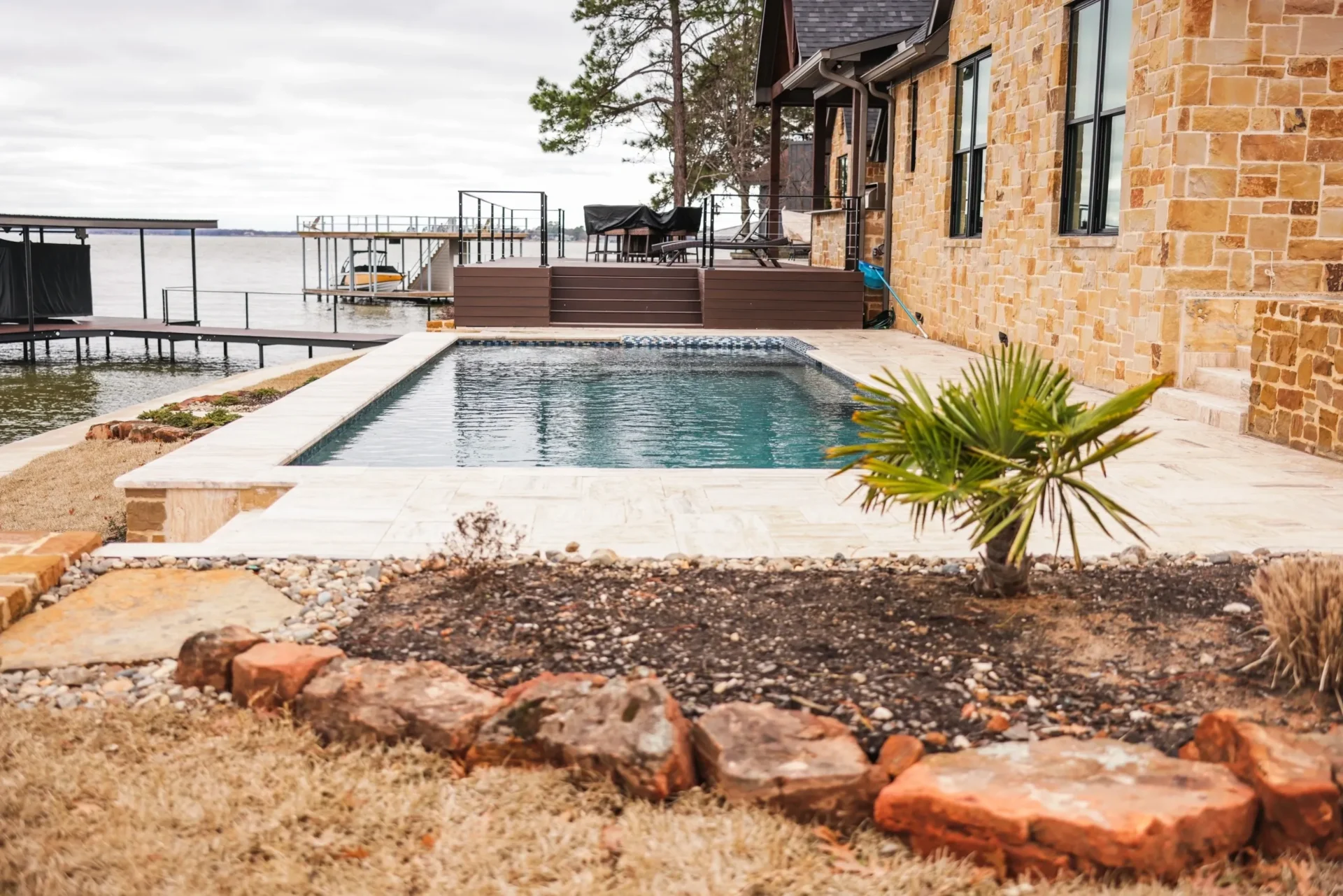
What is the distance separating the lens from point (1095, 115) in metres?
9.37

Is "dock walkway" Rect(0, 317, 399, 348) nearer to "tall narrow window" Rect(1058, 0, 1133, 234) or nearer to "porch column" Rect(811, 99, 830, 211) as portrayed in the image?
"porch column" Rect(811, 99, 830, 211)

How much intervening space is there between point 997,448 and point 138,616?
2.78 metres

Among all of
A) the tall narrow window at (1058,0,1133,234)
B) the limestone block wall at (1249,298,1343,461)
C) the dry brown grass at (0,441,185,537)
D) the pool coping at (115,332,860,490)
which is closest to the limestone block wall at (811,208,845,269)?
the pool coping at (115,332,860,490)

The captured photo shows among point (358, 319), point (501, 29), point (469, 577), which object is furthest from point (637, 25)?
point (469, 577)

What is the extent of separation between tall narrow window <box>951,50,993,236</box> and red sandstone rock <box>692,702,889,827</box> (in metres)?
10.1

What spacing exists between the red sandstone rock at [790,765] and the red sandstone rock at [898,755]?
0.12 ft

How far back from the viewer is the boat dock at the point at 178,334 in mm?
23969

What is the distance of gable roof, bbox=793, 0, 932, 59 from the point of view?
1747 centimetres

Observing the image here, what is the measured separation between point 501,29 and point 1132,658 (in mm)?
27248

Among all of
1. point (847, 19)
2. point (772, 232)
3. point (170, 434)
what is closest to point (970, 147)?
point (847, 19)

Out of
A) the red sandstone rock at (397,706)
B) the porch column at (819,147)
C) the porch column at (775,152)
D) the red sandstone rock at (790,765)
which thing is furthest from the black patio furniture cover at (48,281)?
the red sandstone rock at (790,765)

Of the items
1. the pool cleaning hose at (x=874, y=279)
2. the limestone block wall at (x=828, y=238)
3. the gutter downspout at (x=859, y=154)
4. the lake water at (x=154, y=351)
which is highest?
the gutter downspout at (x=859, y=154)

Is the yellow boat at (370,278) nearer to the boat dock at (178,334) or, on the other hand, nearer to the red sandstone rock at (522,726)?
the boat dock at (178,334)

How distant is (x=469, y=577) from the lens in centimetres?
404
